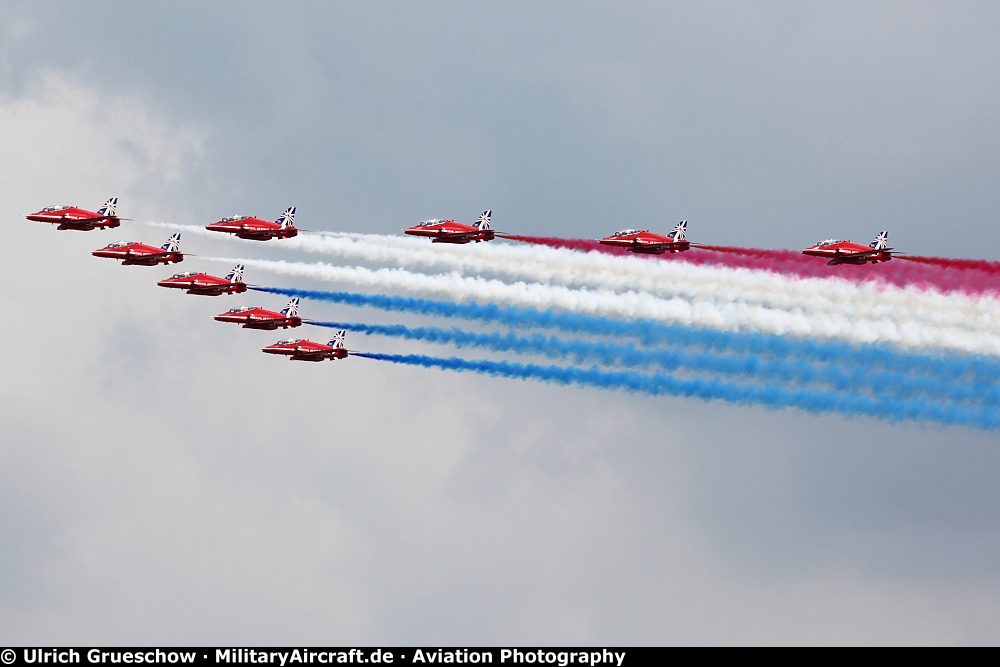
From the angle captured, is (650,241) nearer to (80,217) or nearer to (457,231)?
(457,231)

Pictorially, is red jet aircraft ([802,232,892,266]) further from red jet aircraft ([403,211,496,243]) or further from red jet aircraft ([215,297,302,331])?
red jet aircraft ([215,297,302,331])

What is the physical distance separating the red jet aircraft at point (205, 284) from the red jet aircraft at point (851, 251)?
130 ft

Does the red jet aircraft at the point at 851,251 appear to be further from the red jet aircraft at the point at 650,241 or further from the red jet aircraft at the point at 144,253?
the red jet aircraft at the point at 144,253

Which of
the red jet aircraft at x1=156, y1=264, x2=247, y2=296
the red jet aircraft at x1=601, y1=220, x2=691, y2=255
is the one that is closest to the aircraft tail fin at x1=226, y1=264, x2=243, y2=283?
the red jet aircraft at x1=156, y1=264, x2=247, y2=296

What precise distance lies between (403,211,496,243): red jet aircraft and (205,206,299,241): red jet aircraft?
9050mm

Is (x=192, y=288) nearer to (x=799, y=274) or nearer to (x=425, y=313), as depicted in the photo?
(x=425, y=313)

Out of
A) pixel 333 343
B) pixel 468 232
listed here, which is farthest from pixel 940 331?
pixel 333 343

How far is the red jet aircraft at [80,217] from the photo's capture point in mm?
142625

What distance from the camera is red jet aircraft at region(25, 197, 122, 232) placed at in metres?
143

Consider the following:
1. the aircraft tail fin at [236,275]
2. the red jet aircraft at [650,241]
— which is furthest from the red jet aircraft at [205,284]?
the red jet aircraft at [650,241]

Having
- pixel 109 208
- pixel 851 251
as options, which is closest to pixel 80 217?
pixel 109 208

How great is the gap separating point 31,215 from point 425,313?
26.1 metres

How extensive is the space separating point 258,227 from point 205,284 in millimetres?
10378
